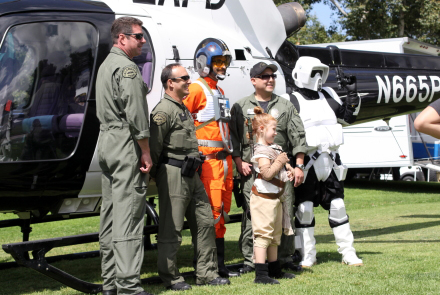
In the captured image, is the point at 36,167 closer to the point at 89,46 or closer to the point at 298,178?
the point at 89,46

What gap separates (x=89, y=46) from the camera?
4.54 meters

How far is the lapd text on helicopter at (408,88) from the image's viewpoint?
6875 mm

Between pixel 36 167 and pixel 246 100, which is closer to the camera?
pixel 36 167

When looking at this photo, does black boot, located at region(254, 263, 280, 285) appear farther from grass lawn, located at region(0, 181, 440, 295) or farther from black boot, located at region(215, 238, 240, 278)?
black boot, located at region(215, 238, 240, 278)

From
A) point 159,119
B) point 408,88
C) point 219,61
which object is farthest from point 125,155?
point 408,88

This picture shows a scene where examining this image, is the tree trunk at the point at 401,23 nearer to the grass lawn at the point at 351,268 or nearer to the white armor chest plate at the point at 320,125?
the grass lawn at the point at 351,268

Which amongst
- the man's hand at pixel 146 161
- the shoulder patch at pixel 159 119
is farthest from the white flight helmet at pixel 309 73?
the man's hand at pixel 146 161

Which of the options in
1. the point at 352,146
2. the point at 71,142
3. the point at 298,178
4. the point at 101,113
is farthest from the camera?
the point at 352,146

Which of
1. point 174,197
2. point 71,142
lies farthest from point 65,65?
point 174,197

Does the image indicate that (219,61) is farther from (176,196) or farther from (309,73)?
(176,196)

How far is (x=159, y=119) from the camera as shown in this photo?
428 cm

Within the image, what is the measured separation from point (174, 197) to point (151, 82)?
1136mm

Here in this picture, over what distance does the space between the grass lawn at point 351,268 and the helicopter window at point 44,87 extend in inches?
52.2

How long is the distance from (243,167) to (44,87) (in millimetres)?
1811
